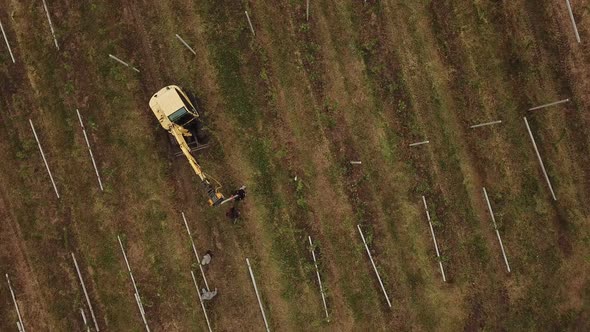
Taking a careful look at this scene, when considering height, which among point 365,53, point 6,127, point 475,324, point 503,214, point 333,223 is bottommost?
point 475,324

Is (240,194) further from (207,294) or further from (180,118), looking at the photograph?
(207,294)

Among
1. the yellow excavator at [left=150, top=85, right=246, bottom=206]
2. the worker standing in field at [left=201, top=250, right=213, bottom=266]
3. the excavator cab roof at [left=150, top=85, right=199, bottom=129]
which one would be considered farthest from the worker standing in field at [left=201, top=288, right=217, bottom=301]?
the excavator cab roof at [left=150, top=85, right=199, bottom=129]

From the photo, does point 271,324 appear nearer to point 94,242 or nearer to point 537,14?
point 94,242

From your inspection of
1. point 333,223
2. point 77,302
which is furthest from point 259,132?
point 77,302

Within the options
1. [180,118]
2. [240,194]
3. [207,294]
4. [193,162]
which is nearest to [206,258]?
[207,294]

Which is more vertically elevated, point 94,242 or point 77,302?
point 94,242
